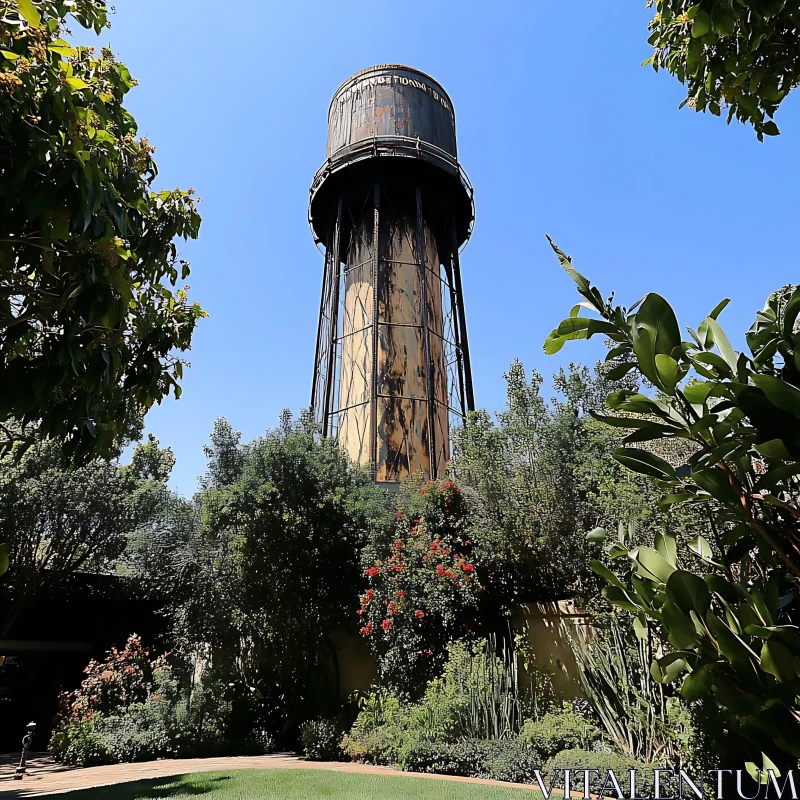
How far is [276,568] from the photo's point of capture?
11.1 m

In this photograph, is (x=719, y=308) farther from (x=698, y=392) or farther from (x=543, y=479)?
(x=543, y=479)

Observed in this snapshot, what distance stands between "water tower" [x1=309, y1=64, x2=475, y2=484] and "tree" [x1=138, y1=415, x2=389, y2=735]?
431 centimetres

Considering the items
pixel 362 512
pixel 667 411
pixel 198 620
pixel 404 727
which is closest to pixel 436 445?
pixel 362 512

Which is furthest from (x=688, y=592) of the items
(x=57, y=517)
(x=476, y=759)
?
(x=57, y=517)

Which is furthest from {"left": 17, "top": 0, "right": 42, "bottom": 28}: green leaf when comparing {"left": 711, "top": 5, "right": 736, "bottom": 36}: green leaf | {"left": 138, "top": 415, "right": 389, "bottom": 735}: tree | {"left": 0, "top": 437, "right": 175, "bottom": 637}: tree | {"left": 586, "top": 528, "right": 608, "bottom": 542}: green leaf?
{"left": 0, "top": 437, "right": 175, "bottom": 637}: tree

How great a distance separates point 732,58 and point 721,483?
2609 millimetres

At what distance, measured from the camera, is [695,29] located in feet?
7.39

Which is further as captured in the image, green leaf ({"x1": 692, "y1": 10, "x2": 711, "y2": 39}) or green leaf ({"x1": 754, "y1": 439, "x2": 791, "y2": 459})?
green leaf ({"x1": 692, "y1": 10, "x2": 711, "y2": 39})

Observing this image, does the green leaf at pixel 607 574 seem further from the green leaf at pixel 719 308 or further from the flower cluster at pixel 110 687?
the flower cluster at pixel 110 687

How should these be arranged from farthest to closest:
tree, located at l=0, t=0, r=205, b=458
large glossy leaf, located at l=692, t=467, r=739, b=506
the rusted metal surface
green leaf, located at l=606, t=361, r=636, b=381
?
the rusted metal surface
tree, located at l=0, t=0, r=205, b=458
green leaf, located at l=606, t=361, r=636, b=381
large glossy leaf, located at l=692, t=467, r=739, b=506

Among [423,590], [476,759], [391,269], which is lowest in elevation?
[476,759]

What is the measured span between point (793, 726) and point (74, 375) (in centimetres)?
352

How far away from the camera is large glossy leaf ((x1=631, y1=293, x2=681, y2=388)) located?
1.28 m

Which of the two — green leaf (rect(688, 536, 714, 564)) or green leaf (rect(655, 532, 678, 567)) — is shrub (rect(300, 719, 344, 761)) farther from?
green leaf (rect(655, 532, 678, 567))
